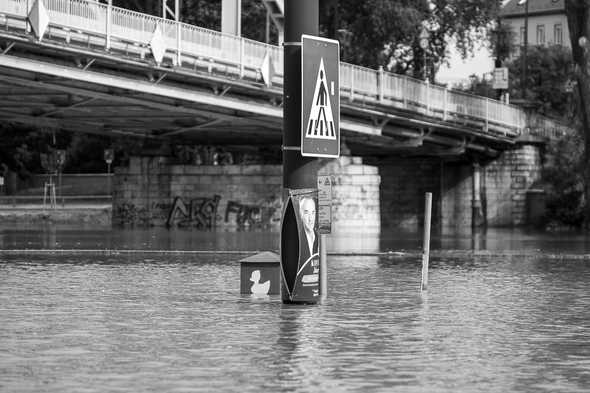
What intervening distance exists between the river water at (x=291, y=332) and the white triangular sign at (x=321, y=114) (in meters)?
1.89

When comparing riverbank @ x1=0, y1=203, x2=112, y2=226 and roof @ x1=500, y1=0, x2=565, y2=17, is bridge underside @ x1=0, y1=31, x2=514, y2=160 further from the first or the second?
roof @ x1=500, y1=0, x2=565, y2=17

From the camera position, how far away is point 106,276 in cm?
2336

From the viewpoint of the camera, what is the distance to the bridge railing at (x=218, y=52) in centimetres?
3794

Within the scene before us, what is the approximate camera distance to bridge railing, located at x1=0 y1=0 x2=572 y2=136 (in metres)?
37.9

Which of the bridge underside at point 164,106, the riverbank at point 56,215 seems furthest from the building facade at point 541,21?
the bridge underside at point 164,106

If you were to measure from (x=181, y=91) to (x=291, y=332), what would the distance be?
100 ft

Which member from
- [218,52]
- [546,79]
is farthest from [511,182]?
[218,52]

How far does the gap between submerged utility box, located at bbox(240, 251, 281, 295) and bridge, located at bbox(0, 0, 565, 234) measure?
17835 millimetres

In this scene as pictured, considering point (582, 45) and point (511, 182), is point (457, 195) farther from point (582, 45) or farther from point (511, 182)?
point (582, 45)

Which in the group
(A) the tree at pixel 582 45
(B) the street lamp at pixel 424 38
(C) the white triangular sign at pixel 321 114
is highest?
(B) the street lamp at pixel 424 38

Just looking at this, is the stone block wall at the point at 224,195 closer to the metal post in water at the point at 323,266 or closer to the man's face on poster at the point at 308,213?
the metal post in water at the point at 323,266

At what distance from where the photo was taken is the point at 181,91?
44.1m

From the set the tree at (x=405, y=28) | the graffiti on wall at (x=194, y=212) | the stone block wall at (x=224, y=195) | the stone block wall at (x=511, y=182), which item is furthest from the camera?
the stone block wall at (x=511, y=182)

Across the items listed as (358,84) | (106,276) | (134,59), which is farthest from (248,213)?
(106,276)
